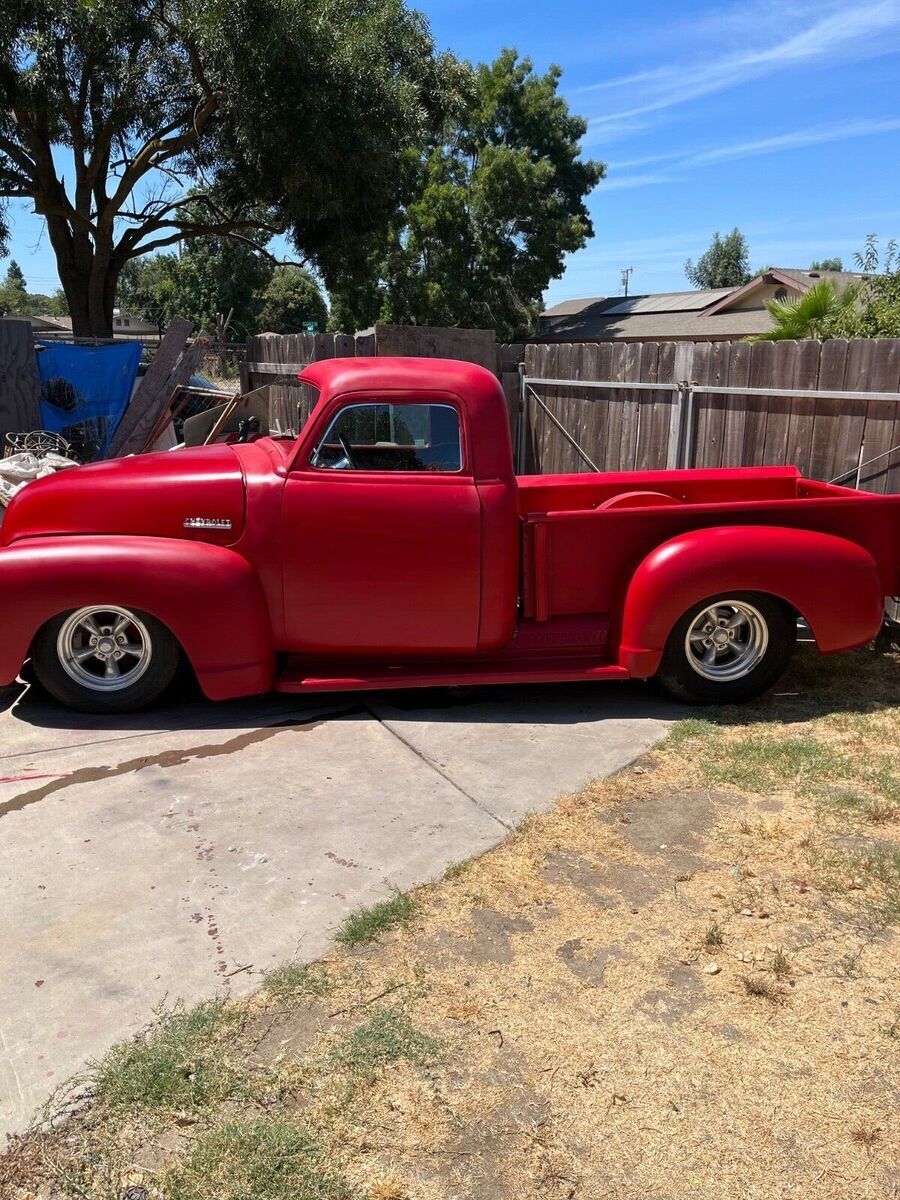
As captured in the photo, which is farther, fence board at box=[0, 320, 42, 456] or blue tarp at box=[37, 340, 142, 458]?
blue tarp at box=[37, 340, 142, 458]

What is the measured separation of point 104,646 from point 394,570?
1598 mm

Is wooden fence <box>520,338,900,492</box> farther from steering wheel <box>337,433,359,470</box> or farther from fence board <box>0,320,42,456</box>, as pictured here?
fence board <box>0,320,42,456</box>

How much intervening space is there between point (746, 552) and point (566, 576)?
38.7 inches

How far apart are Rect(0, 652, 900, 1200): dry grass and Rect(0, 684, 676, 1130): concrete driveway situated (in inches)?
10.0

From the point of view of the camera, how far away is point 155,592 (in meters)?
4.78

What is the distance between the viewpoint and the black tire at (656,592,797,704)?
5281 millimetres

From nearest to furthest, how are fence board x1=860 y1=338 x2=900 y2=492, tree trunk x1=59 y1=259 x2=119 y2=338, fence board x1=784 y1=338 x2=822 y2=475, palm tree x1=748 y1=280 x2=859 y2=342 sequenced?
fence board x1=860 y1=338 x2=900 y2=492, fence board x1=784 y1=338 x2=822 y2=475, palm tree x1=748 y1=280 x2=859 y2=342, tree trunk x1=59 y1=259 x2=119 y2=338

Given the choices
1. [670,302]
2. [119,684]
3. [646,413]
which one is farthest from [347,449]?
[670,302]

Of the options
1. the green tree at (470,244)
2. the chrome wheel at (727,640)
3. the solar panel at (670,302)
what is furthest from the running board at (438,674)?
the solar panel at (670,302)

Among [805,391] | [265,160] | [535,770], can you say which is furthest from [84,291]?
[535,770]

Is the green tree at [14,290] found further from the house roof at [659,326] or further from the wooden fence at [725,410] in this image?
the wooden fence at [725,410]

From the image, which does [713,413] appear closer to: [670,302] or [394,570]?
[394,570]

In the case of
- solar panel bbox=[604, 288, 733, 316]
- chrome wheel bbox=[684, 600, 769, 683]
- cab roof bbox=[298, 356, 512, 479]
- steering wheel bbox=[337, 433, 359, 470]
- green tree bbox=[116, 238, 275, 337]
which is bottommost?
chrome wheel bbox=[684, 600, 769, 683]

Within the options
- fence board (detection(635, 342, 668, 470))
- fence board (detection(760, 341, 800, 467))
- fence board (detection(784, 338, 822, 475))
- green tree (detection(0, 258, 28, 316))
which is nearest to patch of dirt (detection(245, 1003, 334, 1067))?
fence board (detection(784, 338, 822, 475))
